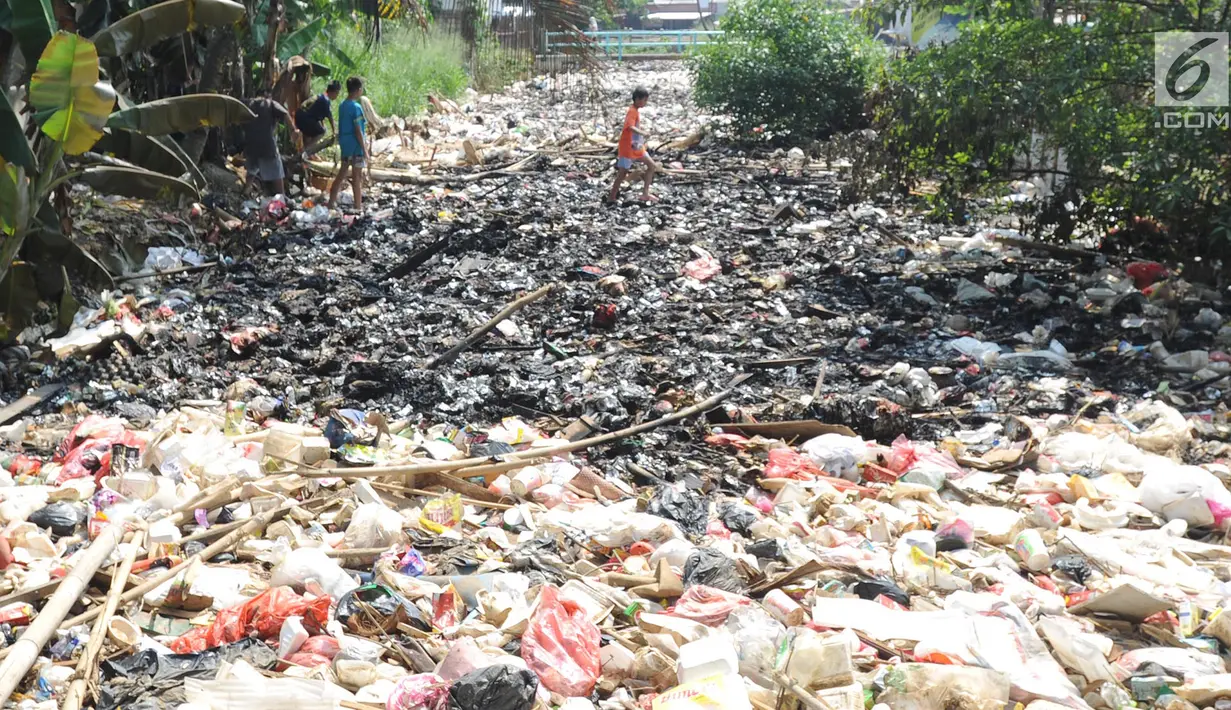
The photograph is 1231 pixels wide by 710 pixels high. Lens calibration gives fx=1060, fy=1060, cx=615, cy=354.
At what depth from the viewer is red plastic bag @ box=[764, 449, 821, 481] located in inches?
196

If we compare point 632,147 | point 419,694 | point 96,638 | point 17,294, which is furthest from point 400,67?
point 419,694

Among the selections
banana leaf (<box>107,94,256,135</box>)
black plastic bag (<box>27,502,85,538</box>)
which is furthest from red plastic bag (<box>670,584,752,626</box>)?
banana leaf (<box>107,94,256,135</box>)

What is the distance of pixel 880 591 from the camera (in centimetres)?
368

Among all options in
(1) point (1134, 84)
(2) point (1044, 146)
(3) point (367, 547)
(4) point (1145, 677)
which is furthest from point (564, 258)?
(4) point (1145, 677)

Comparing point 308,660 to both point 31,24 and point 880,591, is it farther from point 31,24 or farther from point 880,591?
point 31,24

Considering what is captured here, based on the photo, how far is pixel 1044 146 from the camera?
332 inches

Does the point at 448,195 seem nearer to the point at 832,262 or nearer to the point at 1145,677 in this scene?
the point at 832,262

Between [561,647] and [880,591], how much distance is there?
117 cm

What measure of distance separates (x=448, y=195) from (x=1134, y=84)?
7236mm

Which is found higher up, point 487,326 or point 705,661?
point 487,326

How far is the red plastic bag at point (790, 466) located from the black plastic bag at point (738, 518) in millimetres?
515

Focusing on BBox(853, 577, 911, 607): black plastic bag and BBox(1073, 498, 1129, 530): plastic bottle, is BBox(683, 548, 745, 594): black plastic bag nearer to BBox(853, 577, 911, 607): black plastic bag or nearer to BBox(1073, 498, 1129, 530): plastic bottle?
BBox(853, 577, 911, 607): black plastic bag

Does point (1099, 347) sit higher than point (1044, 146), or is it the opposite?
point (1044, 146)

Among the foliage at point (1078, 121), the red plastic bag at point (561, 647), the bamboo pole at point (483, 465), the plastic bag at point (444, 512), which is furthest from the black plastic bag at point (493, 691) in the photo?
the foliage at point (1078, 121)
